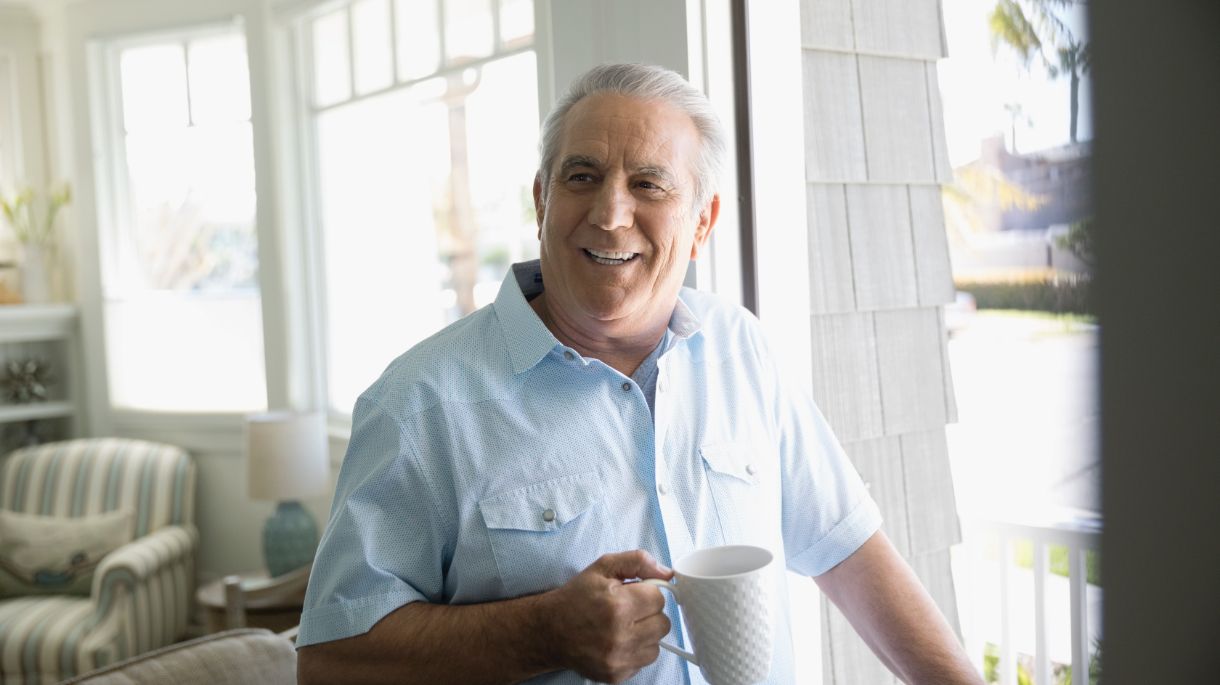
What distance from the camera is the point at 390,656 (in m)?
1.04

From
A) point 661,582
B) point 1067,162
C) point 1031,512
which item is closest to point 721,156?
point 661,582

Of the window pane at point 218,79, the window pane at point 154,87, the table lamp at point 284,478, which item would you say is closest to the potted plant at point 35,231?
the window pane at point 154,87

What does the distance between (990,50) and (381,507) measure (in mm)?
1209

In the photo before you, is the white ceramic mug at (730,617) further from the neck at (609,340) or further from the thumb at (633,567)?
the neck at (609,340)

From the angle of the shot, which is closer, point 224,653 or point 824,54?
point 224,653

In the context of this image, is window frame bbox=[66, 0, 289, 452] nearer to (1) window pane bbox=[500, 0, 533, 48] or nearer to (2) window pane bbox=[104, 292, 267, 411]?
(2) window pane bbox=[104, 292, 267, 411]

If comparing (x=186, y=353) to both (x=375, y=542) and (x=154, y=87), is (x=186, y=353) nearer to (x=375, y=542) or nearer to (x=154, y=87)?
(x=154, y=87)

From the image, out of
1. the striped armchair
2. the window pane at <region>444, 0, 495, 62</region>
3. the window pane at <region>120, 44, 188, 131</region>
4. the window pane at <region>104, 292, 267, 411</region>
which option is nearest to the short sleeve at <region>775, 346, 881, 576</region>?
the window pane at <region>444, 0, 495, 62</region>

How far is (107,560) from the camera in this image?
10.8 ft

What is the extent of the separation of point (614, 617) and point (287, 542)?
8.10 feet

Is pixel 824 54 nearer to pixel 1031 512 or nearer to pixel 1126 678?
pixel 1031 512

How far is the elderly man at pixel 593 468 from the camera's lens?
1042 millimetres

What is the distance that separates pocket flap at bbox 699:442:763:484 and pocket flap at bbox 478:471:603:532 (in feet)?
0.54

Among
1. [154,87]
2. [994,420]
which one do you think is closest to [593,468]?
[994,420]
